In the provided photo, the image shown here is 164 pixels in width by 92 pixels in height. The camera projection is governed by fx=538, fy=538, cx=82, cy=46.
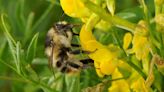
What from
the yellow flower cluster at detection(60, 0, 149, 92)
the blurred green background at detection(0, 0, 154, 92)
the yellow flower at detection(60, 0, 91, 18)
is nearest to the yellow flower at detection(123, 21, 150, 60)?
the yellow flower cluster at detection(60, 0, 149, 92)

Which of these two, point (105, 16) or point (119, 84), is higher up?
point (105, 16)

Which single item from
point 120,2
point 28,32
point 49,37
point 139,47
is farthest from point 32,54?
point 120,2

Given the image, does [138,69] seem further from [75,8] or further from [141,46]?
[75,8]

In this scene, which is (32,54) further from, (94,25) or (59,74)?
(94,25)

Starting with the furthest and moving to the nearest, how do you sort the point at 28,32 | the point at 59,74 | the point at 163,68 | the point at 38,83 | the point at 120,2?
the point at 120,2
the point at 28,32
the point at 59,74
the point at 38,83
the point at 163,68

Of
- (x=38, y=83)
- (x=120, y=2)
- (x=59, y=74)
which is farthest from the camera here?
(x=120, y=2)

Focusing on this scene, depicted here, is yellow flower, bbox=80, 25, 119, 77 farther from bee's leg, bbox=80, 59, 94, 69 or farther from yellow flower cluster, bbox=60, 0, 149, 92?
bee's leg, bbox=80, 59, 94, 69

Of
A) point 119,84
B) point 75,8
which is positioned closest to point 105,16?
point 75,8

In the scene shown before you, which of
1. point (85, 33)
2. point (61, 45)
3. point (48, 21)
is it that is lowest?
point (48, 21)
